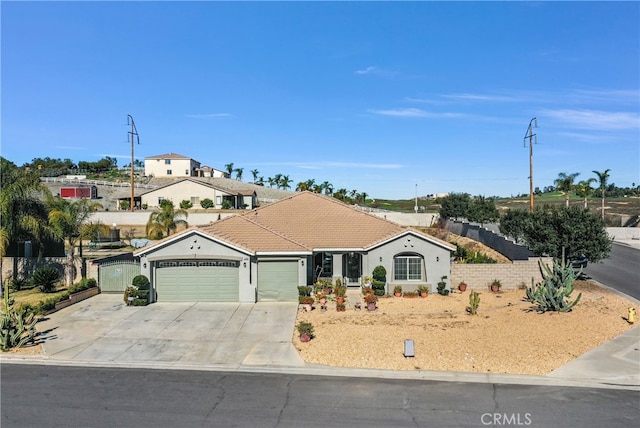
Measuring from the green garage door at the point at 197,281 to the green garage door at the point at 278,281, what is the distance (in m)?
1.39

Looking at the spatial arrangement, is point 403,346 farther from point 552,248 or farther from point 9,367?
point 552,248

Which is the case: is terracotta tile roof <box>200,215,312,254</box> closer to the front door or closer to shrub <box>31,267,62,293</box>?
the front door

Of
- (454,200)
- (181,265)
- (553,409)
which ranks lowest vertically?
(553,409)

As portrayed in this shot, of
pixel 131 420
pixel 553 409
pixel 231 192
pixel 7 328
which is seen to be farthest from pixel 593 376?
pixel 231 192

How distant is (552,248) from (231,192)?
52.1 meters

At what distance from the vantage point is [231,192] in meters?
71.6

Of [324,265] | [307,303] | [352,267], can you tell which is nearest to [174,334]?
[307,303]

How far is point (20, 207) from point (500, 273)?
2816 cm

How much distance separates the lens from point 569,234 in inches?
1075

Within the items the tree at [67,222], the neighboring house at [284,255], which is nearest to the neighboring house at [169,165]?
the tree at [67,222]

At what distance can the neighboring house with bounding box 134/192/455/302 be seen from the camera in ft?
81.7

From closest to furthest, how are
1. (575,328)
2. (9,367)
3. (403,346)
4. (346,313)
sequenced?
(9,367)
(403,346)
(575,328)
(346,313)

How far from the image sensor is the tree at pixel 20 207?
84.2ft

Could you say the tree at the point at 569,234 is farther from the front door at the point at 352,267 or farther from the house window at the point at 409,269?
the front door at the point at 352,267
